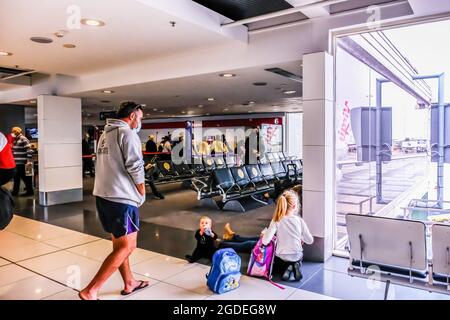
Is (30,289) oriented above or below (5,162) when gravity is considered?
below

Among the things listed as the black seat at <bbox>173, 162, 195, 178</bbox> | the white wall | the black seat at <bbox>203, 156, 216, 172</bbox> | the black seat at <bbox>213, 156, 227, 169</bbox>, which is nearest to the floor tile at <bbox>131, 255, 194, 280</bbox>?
the black seat at <bbox>173, 162, 195, 178</bbox>

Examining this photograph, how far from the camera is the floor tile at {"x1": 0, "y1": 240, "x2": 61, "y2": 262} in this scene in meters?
3.92

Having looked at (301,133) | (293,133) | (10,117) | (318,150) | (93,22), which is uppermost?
(93,22)

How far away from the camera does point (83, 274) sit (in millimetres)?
3373

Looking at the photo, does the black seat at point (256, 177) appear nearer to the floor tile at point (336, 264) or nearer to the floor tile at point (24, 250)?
the floor tile at point (336, 264)

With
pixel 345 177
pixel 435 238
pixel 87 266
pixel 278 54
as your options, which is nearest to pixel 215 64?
pixel 278 54

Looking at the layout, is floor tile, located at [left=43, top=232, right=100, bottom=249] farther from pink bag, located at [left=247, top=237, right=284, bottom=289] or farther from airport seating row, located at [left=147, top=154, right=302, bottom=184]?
airport seating row, located at [left=147, top=154, right=302, bottom=184]

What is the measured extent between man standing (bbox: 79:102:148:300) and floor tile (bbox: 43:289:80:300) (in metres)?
0.24

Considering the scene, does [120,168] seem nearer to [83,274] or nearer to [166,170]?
[83,274]

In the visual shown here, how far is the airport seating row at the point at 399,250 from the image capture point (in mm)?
2145

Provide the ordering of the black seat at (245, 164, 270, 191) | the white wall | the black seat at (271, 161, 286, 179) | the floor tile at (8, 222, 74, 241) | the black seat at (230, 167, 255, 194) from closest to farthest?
the floor tile at (8, 222, 74, 241), the black seat at (230, 167, 255, 194), the black seat at (245, 164, 270, 191), the black seat at (271, 161, 286, 179), the white wall

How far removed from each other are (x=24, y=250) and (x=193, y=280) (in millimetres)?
2314

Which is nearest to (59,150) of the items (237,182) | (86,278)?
(237,182)

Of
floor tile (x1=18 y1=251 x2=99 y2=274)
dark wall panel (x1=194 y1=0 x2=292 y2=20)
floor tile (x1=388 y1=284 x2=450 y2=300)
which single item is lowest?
floor tile (x1=388 y1=284 x2=450 y2=300)
